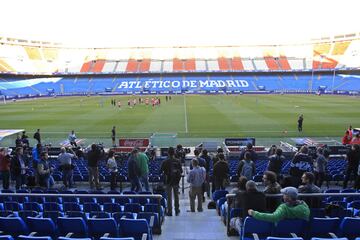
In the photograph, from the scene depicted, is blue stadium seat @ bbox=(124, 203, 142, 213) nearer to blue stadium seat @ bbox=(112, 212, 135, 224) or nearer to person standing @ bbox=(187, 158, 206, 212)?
blue stadium seat @ bbox=(112, 212, 135, 224)

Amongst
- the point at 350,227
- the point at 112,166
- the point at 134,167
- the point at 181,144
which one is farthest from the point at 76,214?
the point at 181,144

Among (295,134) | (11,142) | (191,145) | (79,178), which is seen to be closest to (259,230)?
(79,178)

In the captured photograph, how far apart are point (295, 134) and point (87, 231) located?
80.3 ft

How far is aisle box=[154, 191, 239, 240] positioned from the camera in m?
7.20

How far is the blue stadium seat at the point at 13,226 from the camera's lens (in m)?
6.20

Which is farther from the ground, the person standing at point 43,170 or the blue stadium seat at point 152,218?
the person standing at point 43,170

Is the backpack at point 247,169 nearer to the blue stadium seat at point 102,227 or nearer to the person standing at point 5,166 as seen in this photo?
the blue stadium seat at point 102,227

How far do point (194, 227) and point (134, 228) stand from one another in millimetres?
2013

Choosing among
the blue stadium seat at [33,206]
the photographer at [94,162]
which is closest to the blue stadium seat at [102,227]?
the blue stadium seat at [33,206]

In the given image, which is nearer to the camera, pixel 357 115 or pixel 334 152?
pixel 334 152

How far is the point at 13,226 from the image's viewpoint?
246 inches

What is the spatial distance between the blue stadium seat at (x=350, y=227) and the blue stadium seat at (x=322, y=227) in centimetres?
17

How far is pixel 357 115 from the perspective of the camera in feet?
125

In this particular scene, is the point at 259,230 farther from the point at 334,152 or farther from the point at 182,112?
the point at 182,112
